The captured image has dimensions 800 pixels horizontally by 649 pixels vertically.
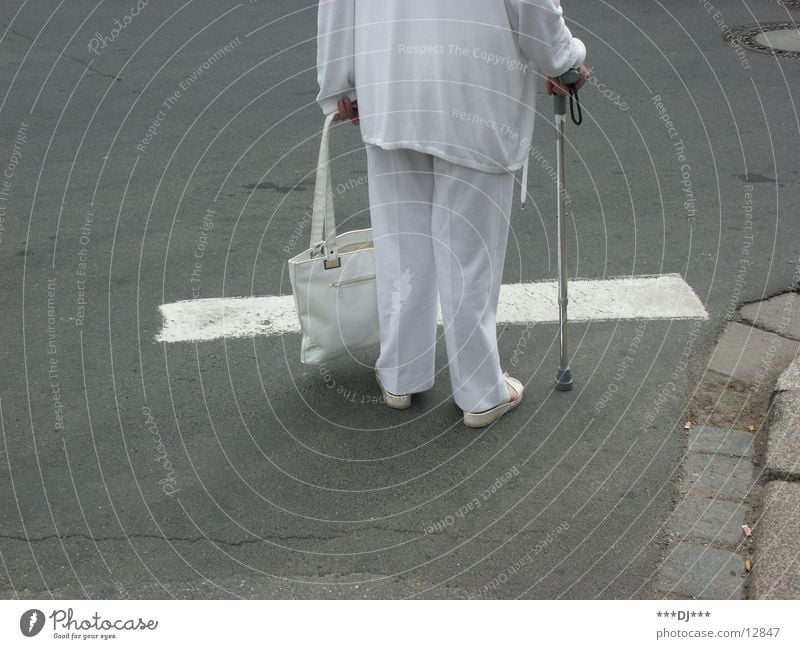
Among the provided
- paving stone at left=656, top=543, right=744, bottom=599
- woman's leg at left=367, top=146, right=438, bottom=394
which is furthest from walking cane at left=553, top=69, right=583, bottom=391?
paving stone at left=656, top=543, right=744, bottom=599

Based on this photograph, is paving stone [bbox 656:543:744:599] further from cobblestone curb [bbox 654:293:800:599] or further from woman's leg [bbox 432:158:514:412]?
woman's leg [bbox 432:158:514:412]

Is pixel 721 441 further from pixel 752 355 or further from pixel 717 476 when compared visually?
pixel 752 355

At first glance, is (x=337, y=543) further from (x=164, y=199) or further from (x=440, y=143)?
(x=164, y=199)

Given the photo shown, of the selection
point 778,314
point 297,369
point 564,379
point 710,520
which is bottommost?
point 710,520

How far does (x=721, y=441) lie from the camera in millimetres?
3998

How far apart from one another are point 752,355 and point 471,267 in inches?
53.9

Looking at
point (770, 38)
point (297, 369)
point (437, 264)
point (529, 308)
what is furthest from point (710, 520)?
point (770, 38)

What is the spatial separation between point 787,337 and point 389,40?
2206 millimetres

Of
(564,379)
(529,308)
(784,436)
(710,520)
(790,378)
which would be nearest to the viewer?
(710,520)

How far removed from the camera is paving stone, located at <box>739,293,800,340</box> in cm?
475

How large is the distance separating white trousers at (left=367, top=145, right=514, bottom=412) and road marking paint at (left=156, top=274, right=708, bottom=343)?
78 cm

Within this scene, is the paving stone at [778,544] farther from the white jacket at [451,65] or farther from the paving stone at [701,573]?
the white jacket at [451,65]

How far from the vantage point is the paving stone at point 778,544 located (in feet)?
10.4

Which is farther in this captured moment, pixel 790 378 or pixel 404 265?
pixel 790 378
